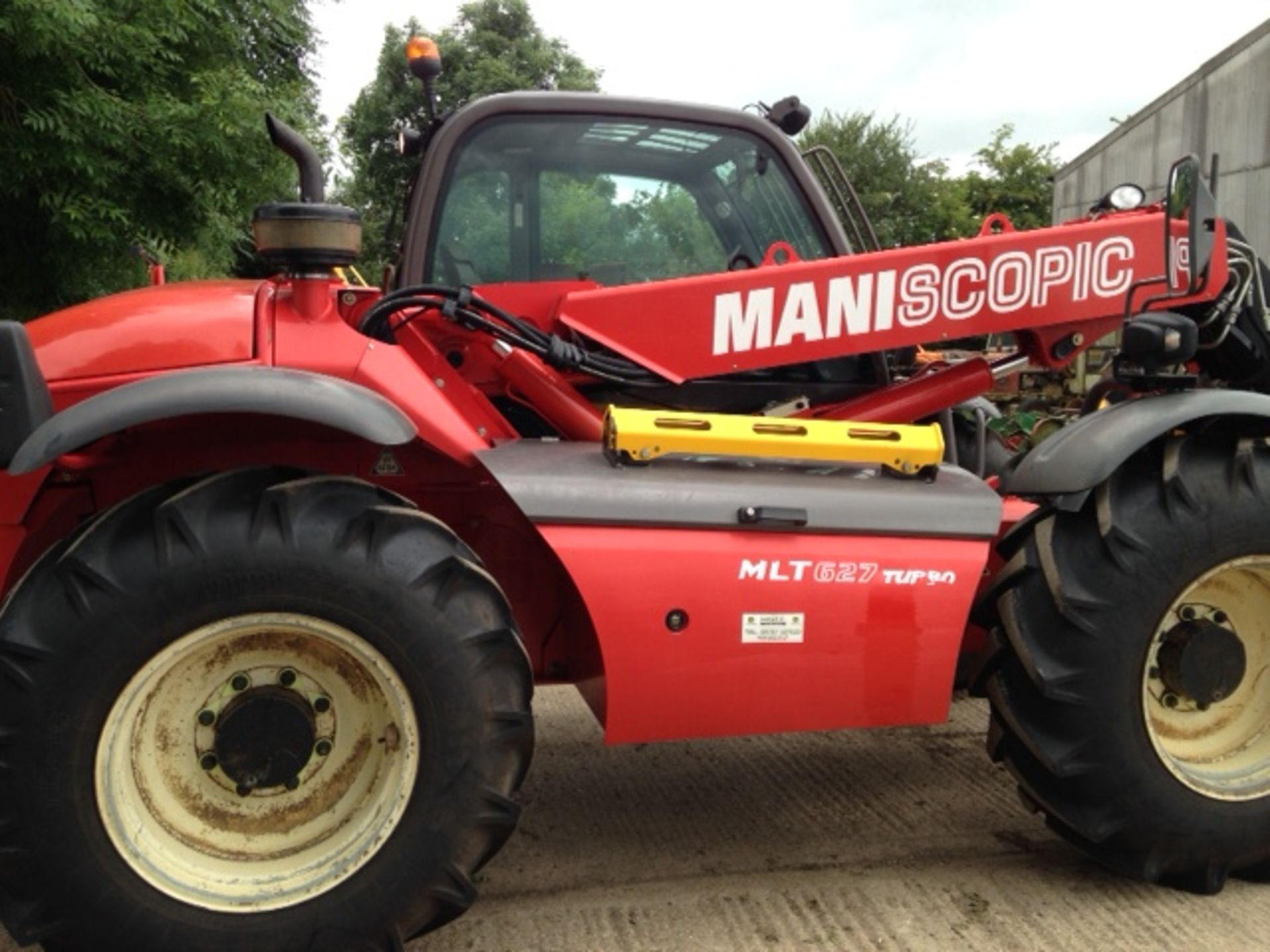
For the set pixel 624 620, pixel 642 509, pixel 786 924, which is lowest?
pixel 786 924

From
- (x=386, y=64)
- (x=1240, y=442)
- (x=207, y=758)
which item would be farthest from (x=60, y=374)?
(x=386, y=64)

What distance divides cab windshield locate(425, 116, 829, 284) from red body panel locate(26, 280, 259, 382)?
732 mm

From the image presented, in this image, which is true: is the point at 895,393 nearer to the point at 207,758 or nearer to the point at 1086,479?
the point at 1086,479

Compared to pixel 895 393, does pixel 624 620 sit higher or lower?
lower

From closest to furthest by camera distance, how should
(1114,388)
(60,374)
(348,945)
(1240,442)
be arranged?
(348,945) → (60,374) → (1240,442) → (1114,388)

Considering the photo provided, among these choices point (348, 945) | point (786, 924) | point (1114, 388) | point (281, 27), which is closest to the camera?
point (348, 945)

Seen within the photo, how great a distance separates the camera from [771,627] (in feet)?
9.21

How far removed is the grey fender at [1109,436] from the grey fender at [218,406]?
1673mm

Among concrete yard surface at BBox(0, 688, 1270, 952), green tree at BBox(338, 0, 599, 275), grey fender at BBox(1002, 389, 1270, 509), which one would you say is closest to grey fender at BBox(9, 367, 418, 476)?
concrete yard surface at BBox(0, 688, 1270, 952)

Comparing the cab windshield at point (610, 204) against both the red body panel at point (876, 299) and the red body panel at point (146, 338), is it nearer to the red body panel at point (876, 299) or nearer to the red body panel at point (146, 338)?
the red body panel at point (876, 299)

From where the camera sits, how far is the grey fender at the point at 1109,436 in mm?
2930

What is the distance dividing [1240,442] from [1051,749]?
100 centimetres

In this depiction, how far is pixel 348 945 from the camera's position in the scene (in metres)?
2.47

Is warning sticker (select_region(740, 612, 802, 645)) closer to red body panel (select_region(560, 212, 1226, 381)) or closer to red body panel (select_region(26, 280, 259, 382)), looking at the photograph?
red body panel (select_region(560, 212, 1226, 381))
